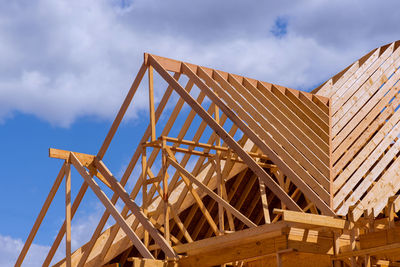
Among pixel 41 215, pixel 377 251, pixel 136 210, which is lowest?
pixel 377 251

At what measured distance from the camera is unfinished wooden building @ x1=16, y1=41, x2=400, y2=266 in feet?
39.1

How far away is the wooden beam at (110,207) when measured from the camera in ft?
44.0

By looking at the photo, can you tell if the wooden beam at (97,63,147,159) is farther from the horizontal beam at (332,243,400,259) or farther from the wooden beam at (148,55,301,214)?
the horizontal beam at (332,243,400,259)

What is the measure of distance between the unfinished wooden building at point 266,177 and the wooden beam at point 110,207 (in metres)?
0.02

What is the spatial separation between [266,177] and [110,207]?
10.9ft

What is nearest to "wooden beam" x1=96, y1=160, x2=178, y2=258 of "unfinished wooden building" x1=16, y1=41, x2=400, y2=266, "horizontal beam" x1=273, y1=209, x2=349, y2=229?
"unfinished wooden building" x1=16, y1=41, x2=400, y2=266

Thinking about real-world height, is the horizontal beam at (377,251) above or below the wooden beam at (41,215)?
below

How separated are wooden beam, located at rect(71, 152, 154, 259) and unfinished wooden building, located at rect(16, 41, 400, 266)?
2 cm

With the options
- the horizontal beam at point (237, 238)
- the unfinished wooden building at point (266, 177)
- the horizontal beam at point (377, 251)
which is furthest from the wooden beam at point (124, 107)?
the horizontal beam at point (377, 251)

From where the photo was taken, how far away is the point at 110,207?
14164 millimetres

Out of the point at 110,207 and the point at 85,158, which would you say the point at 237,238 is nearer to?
the point at 110,207

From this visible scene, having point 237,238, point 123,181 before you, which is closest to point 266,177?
point 237,238

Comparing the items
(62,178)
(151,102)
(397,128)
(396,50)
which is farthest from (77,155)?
(396,50)

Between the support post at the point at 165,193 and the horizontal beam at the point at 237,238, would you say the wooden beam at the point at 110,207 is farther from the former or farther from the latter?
the horizontal beam at the point at 237,238
